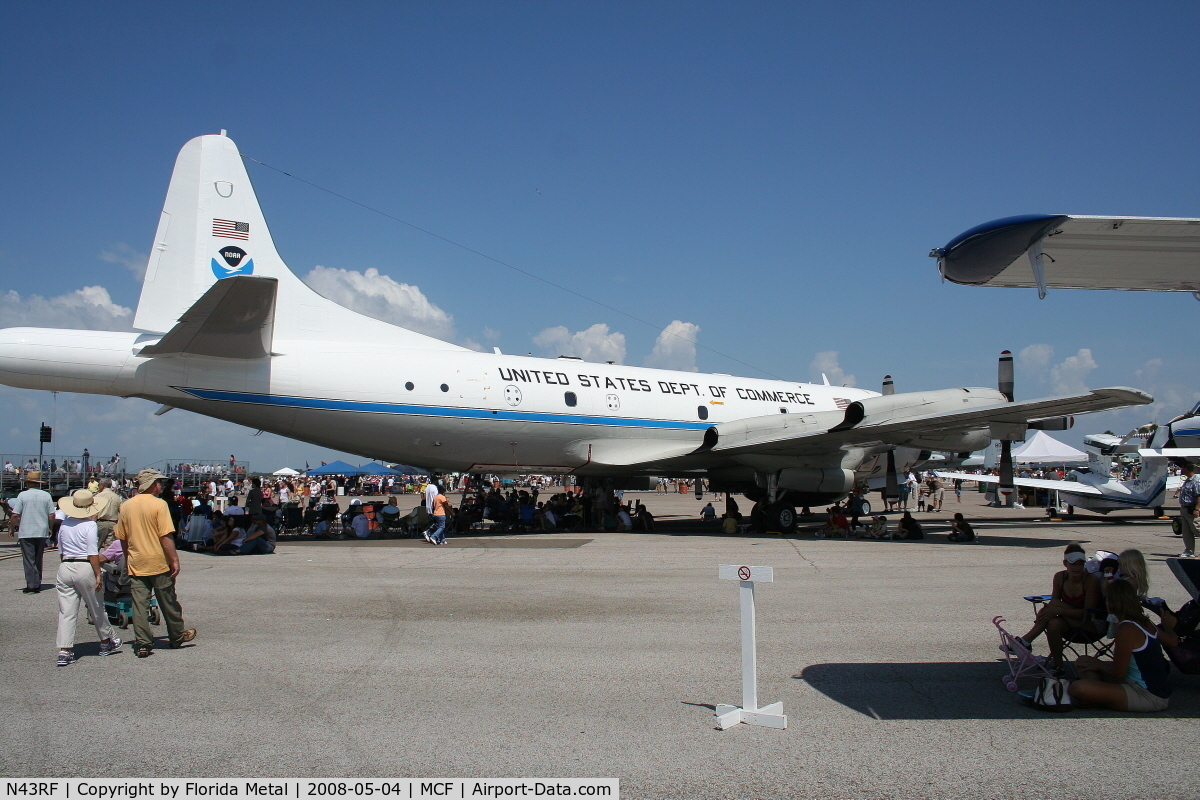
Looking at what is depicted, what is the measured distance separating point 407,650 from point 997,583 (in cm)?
724

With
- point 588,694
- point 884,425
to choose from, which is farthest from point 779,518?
point 588,694

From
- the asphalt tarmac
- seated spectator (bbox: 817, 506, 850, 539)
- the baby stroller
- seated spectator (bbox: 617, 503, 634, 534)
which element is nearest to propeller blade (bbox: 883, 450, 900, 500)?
seated spectator (bbox: 817, 506, 850, 539)

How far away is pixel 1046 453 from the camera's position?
105 feet

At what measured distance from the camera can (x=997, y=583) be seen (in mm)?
9219

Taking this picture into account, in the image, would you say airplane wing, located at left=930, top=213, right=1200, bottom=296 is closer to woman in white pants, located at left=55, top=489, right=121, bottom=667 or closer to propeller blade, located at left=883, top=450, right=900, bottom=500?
woman in white pants, located at left=55, top=489, right=121, bottom=667

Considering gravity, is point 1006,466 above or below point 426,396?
below

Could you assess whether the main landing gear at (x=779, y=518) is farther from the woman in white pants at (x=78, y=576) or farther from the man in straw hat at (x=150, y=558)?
the woman in white pants at (x=78, y=576)

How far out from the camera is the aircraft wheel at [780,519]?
17672 millimetres

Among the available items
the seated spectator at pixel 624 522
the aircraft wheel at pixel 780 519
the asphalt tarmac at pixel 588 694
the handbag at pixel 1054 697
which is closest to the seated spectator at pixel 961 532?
the aircraft wheel at pixel 780 519

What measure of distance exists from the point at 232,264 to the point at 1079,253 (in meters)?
13.6

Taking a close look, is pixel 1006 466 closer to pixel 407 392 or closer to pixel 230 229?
pixel 407 392

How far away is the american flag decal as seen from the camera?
552 inches

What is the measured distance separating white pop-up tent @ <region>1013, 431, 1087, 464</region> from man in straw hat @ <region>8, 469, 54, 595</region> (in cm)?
3339

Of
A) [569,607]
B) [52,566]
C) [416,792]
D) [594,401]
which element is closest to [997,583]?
[569,607]
